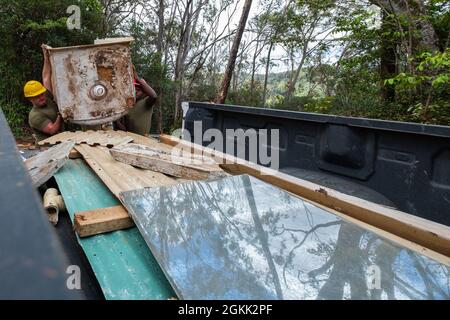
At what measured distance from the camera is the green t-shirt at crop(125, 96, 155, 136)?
4.98 metres

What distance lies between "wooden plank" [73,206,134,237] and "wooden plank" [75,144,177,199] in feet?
0.74

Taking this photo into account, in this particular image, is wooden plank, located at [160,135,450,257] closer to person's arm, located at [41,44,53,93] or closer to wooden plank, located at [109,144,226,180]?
wooden plank, located at [109,144,226,180]

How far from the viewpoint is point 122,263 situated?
1.23 meters

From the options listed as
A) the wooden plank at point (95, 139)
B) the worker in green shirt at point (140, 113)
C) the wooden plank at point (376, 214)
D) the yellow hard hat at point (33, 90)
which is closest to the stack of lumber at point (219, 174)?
the wooden plank at point (376, 214)

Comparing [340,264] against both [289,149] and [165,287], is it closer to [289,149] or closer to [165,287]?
[165,287]

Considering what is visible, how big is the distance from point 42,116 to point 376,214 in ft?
14.3

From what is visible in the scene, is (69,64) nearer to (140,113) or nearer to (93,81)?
(93,81)

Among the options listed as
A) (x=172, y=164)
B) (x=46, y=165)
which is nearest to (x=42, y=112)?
(x=46, y=165)

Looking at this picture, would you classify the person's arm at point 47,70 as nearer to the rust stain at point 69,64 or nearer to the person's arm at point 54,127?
the rust stain at point 69,64

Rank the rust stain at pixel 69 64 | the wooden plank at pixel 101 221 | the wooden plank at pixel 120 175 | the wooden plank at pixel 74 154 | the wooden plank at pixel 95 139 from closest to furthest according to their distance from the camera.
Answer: the wooden plank at pixel 101 221 < the wooden plank at pixel 120 175 < the wooden plank at pixel 74 154 < the wooden plank at pixel 95 139 < the rust stain at pixel 69 64

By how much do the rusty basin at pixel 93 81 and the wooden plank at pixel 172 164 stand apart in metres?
1.46

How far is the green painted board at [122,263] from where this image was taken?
3.57ft

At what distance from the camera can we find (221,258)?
45.9 inches

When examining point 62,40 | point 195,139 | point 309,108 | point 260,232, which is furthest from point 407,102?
point 62,40
